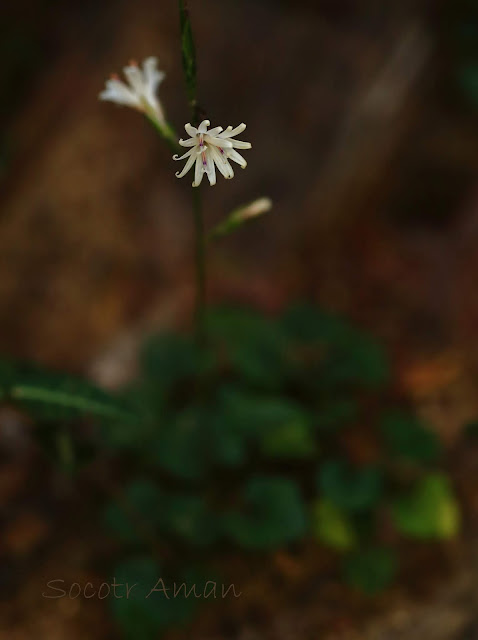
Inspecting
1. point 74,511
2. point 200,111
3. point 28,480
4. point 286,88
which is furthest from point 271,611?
point 286,88

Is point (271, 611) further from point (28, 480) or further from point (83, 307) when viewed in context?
point (83, 307)

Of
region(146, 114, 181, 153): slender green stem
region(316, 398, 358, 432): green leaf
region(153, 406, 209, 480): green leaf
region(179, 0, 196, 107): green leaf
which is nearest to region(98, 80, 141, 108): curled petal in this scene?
region(146, 114, 181, 153): slender green stem

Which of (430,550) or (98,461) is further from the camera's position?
(98,461)

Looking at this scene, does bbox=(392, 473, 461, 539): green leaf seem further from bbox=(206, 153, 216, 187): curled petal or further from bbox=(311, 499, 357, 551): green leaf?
bbox=(206, 153, 216, 187): curled petal

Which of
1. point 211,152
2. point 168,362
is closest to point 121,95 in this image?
point 211,152

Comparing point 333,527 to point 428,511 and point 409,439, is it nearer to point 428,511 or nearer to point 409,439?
point 428,511
